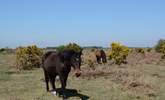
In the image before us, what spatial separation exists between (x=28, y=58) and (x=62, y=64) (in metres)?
21.5

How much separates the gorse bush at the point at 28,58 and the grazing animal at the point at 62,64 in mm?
17173

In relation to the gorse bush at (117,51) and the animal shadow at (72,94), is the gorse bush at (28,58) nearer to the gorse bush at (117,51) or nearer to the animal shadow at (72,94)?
the gorse bush at (117,51)

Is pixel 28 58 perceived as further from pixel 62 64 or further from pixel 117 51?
pixel 62 64

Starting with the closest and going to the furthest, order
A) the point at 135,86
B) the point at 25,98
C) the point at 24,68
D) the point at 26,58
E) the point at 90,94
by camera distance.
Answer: the point at 25,98 < the point at 90,94 < the point at 135,86 < the point at 24,68 < the point at 26,58

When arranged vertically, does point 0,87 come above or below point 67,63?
below

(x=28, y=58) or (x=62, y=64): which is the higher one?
(x=62, y=64)

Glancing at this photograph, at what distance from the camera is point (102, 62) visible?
126 ft

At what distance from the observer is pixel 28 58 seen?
34.4 m

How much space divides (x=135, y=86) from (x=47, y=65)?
17.4 feet

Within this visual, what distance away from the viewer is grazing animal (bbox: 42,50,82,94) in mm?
12309

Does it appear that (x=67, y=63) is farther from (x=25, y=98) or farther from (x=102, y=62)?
(x=102, y=62)

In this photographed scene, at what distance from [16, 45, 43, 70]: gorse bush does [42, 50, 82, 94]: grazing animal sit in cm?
1717

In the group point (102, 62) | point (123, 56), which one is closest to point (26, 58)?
point (102, 62)

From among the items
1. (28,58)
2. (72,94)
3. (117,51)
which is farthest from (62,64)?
(117,51)
